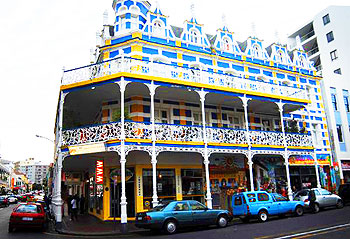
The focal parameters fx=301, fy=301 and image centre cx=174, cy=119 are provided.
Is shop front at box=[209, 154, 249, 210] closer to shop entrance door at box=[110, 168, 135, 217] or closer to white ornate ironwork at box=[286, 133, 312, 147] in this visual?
white ornate ironwork at box=[286, 133, 312, 147]

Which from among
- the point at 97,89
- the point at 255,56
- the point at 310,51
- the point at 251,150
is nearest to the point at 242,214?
the point at 251,150

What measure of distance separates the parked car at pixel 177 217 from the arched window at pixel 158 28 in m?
12.6

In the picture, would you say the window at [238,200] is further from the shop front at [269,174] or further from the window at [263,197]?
the shop front at [269,174]

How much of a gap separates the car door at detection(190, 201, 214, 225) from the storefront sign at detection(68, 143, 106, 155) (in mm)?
5401

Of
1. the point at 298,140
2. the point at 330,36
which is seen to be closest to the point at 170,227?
the point at 298,140

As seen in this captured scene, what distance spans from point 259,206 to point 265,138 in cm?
610

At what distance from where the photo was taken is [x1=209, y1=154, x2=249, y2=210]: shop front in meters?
20.0

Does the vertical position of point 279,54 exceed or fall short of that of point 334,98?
it exceeds it

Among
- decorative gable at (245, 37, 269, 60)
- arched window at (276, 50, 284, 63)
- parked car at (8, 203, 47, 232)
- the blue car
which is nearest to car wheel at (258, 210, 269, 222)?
the blue car

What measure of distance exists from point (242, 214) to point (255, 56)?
14660mm

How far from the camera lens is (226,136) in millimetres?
18562

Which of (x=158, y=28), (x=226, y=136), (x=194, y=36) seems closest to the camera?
(x=226, y=136)

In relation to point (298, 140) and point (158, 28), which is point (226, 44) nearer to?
point (158, 28)

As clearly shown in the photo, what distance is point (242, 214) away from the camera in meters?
15.0
